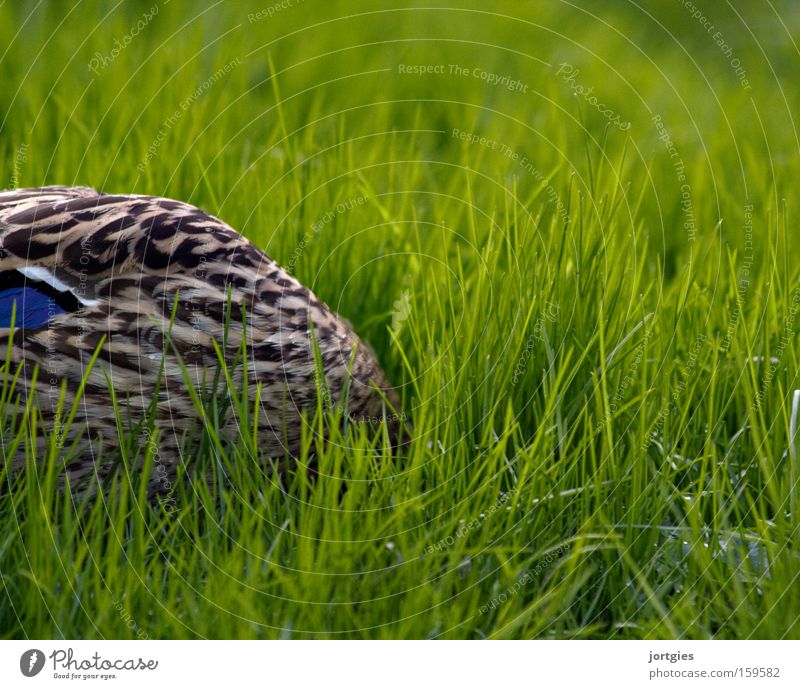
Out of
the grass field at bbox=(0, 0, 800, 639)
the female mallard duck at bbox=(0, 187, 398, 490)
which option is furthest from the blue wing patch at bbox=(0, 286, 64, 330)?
the grass field at bbox=(0, 0, 800, 639)

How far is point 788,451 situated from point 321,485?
1.12 m

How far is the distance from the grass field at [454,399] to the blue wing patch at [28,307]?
139 mm

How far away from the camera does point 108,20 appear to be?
14.1 feet

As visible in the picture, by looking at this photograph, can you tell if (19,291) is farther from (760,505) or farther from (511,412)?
(760,505)

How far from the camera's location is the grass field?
204 cm

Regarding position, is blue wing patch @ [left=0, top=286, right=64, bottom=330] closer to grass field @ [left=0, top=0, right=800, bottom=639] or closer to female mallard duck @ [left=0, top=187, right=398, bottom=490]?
female mallard duck @ [left=0, top=187, right=398, bottom=490]

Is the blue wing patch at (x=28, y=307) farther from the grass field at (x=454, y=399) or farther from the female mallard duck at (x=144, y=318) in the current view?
the grass field at (x=454, y=399)

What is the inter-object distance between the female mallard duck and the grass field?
0.11 meters

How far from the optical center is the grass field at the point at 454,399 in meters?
2.04

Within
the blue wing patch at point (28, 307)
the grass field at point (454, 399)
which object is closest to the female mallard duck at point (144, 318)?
the blue wing patch at point (28, 307)

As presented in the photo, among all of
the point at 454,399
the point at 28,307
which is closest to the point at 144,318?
the point at 28,307

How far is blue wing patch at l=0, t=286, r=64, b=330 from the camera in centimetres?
226

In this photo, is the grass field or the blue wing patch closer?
the grass field
